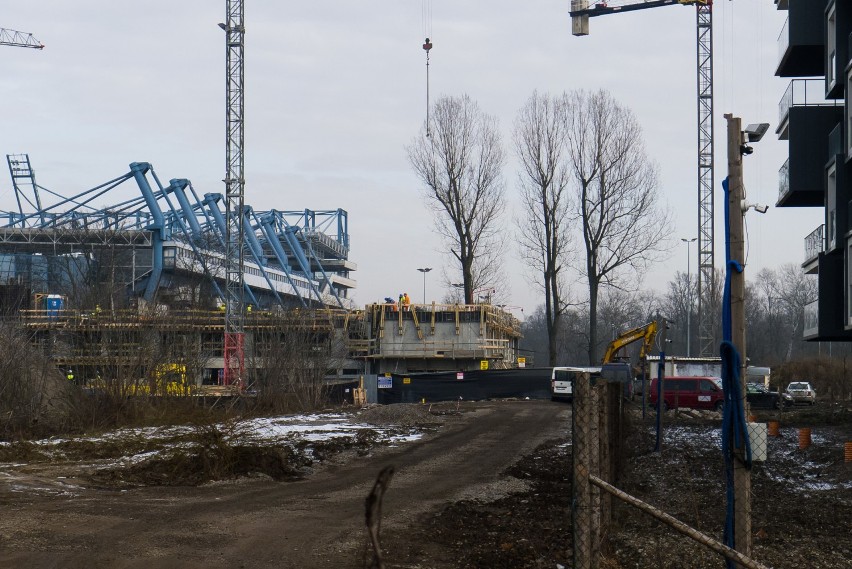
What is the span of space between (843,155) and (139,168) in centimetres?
6060

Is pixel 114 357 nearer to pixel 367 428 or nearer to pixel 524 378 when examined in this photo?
pixel 367 428

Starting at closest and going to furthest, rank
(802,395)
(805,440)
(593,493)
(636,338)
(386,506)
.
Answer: (593,493)
(386,506)
(805,440)
(636,338)
(802,395)

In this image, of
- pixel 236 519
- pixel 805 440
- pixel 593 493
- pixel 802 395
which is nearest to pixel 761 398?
pixel 802 395

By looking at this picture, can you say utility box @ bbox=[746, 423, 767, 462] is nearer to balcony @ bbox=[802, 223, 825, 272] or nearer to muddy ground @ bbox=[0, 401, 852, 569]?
muddy ground @ bbox=[0, 401, 852, 569]

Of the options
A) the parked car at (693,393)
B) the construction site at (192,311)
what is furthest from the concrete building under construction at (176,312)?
the parked car at (693,393)

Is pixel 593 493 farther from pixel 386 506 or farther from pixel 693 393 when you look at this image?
pixel 693 393

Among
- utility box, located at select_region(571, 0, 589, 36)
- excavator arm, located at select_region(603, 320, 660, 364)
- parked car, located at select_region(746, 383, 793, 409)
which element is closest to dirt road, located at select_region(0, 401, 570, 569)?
excavator arm, located at select_region(603, 320, 660, 364)

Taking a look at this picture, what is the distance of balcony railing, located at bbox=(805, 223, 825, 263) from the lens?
32.2 metres

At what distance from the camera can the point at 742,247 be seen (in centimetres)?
811

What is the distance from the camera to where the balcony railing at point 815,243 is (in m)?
32.2

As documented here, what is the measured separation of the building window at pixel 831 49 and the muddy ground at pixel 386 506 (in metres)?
12.3

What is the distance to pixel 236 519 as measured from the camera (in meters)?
12.3

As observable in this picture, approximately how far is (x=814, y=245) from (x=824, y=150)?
334 centimetres

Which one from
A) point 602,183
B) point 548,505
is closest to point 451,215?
point 602,183
